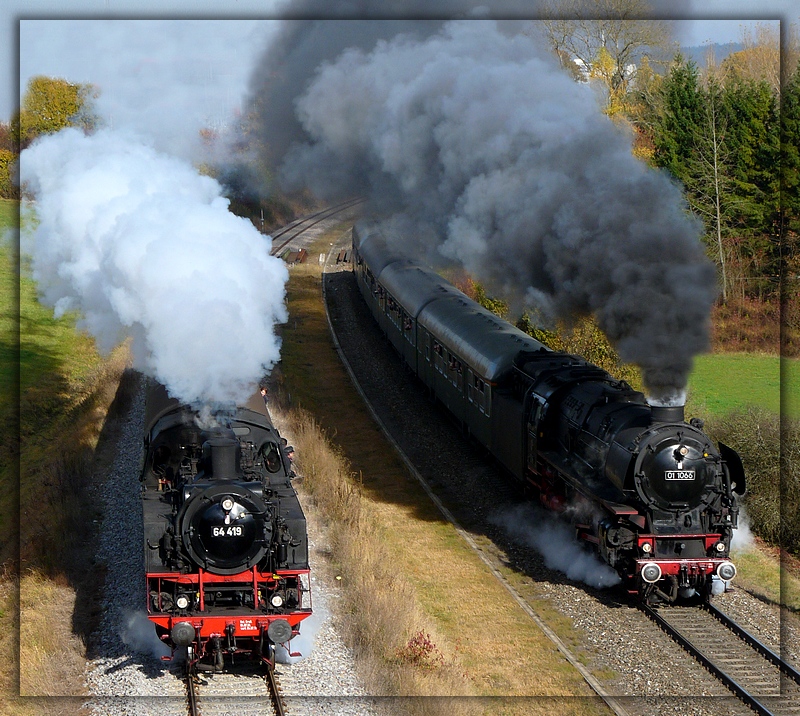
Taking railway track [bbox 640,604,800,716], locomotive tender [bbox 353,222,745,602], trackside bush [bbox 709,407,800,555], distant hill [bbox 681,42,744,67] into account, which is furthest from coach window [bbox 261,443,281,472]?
distant hill [bbox 681,42,744,67]

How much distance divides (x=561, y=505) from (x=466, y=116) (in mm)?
8523

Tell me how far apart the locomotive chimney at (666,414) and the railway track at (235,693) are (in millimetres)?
6704

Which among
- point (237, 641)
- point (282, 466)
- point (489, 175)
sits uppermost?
point (489, 175)

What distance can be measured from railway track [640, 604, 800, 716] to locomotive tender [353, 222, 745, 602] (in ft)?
1.35

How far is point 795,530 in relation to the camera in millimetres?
18641

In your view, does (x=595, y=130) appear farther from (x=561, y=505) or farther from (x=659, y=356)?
(x=561, y=505)

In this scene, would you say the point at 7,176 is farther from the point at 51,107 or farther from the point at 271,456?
the point at 271,456

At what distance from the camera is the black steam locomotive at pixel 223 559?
11.3 m

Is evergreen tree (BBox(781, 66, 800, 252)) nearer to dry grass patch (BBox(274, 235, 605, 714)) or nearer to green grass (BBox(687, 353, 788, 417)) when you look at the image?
green grass (BBox(687, 353, 788, 417))

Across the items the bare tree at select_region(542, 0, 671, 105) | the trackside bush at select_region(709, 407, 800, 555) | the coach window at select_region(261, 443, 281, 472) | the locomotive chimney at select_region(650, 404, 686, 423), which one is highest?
the bare tree at select_region(542, 0, 671, 105)

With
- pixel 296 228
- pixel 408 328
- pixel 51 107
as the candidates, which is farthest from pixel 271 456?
pixel 296 228

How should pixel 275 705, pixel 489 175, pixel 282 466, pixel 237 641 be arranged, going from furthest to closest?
pixel 489 175 < pixel 282 466 < pixel 237 641 < pixel 275 705

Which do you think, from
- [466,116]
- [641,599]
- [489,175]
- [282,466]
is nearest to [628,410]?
[641,599]

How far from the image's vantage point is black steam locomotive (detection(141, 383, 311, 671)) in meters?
11.3
